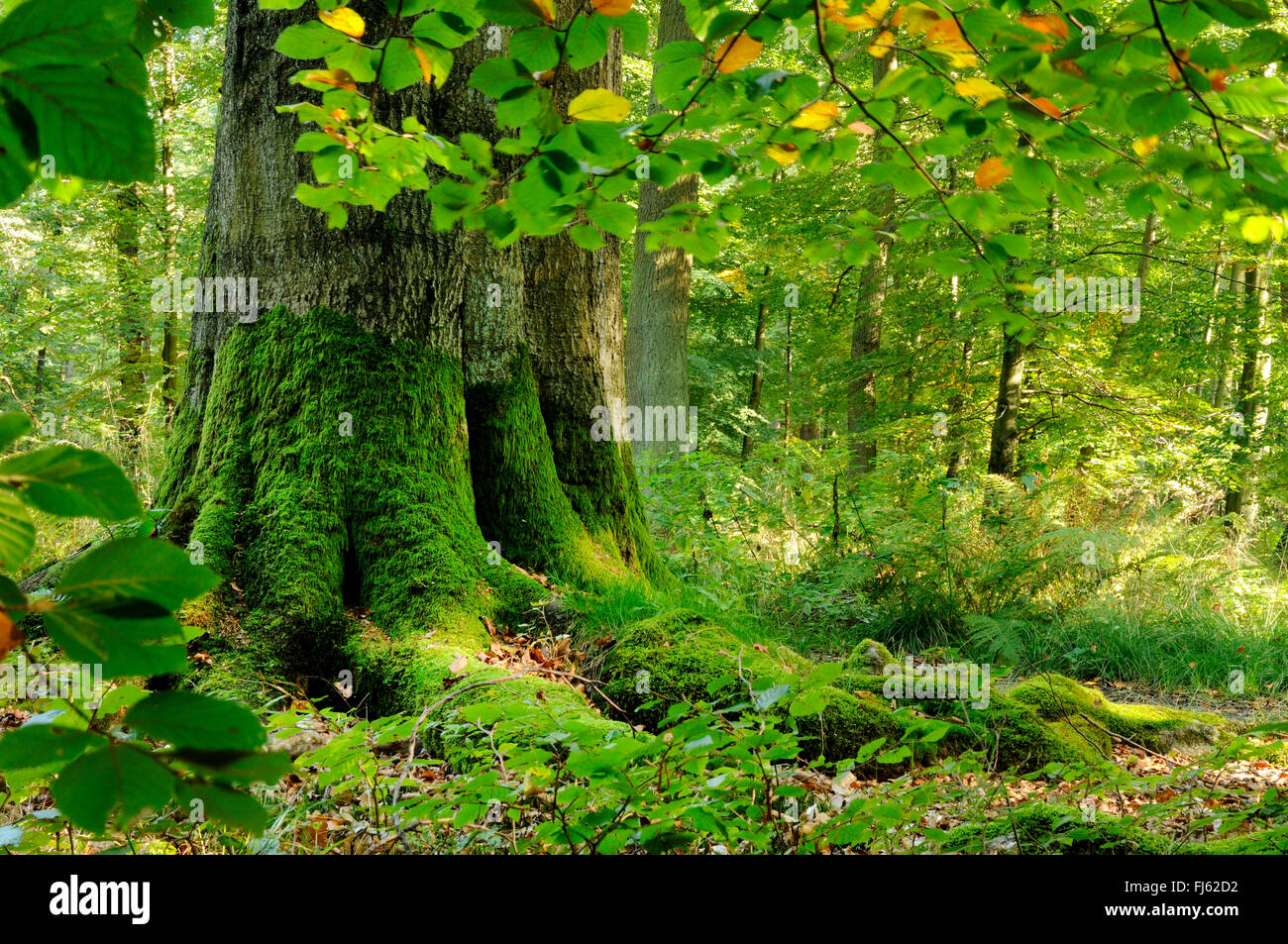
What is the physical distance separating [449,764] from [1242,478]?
31.8ft

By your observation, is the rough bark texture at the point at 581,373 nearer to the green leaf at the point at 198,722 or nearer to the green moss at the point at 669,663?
the green moss at the point at 669,663

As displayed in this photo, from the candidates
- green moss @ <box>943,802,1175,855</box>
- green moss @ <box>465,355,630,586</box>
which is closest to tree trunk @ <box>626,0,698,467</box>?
green moss @ <box>465,355,630,586</box>

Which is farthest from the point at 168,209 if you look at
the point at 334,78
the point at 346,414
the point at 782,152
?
the point at 782,152

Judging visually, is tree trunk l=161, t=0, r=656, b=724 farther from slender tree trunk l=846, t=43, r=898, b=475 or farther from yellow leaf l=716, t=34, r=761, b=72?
slender tree trunk l=846, t=43, r=898, b=475

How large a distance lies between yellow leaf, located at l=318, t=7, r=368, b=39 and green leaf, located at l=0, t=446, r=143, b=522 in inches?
51.5

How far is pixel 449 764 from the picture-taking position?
2604 millimetres

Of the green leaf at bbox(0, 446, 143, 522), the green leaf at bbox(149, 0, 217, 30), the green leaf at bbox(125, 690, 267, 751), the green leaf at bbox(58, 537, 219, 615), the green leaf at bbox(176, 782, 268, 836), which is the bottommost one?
the green leaf at bbox(176, 782, 268, 836)

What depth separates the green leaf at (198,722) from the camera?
0.52m

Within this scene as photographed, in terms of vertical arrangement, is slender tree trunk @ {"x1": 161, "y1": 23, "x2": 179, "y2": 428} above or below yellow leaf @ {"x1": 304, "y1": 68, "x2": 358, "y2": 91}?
above

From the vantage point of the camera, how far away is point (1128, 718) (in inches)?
156

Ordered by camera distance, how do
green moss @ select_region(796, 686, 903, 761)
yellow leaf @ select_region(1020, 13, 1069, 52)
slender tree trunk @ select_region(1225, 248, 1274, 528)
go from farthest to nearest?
1. slender tree trunk @ select_region(1225, 248, 1274, 528)
2. green moss @ select_region(796, 686, 903, 761)
3. yellow leaf @ select_region(1020, 13, 1069, 52)

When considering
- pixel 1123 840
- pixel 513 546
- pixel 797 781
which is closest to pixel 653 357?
pixel 513 546

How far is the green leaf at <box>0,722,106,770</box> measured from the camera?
1.84ft
